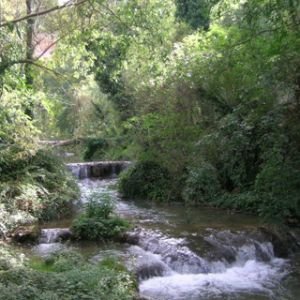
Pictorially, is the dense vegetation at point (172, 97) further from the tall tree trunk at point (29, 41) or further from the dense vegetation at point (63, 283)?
the dense vegetation at point (63, 283)

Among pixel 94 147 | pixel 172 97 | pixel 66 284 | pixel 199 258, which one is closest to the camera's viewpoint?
pixel 66 284

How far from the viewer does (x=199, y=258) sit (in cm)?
911

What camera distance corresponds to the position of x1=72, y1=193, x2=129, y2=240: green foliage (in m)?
9.99

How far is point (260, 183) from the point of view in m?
10.1

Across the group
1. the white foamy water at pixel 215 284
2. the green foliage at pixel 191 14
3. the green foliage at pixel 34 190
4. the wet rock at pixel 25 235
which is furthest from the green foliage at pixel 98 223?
the green foliage at pixel 191 14

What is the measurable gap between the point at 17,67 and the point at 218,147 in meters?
5.42

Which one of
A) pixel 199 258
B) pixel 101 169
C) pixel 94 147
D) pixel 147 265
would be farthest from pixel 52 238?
pixel 94 147

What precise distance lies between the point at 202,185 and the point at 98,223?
4206 mm

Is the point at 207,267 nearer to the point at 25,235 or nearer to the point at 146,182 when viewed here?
the point at 25,235

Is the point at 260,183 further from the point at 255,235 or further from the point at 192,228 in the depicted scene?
the point at 192,228

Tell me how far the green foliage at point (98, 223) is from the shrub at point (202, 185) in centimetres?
286

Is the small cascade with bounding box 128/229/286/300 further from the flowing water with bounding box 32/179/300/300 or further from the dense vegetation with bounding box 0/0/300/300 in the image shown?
Answer: the dense vegetation with bounding box 0/0/300/300

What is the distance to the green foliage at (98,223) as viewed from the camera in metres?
9.99

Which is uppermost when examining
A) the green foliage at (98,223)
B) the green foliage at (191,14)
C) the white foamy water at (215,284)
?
the green foliage at (191,14)
